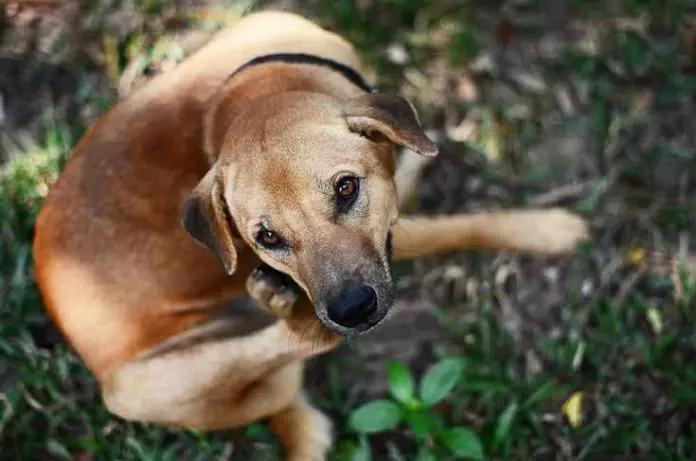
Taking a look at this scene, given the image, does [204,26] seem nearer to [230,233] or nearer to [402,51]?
[402,51]

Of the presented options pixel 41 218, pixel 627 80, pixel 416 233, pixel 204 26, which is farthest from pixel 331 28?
pixel 41 218

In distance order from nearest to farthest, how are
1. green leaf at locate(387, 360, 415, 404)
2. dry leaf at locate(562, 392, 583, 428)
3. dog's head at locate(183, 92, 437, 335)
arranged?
dog's head at locate(183, 92, 437, 335) < green leaf at locate(387, 360, 415, 404) < dry leaf at locate(562, 392, 583, 428)

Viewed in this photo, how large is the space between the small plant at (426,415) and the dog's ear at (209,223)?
91 centimetres

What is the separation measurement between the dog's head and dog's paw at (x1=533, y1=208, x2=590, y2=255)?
1328 mm

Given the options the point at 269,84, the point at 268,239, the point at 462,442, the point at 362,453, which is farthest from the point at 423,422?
the point at 269,84

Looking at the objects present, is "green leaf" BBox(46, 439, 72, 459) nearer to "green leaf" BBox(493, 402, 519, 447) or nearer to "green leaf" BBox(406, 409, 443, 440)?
"green leaf" BBox(406, 409, 443, 440)

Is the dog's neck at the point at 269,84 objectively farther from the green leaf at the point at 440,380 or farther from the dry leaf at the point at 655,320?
the dry leaf at the point at 655,320

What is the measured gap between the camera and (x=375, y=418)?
3.57m

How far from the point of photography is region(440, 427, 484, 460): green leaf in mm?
3557

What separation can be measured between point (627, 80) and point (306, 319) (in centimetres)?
234

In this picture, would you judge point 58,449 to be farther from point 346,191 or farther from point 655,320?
point 655,320

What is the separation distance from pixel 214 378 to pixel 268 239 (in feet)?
2.21

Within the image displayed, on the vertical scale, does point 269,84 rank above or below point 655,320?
above

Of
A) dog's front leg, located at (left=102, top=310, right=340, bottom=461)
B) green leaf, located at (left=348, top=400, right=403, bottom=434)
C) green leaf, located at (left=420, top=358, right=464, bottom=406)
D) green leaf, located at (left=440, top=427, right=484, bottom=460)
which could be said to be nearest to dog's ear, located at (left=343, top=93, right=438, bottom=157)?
dog's front leg, located at (left=102, top=310, right=340, bottom=461)
